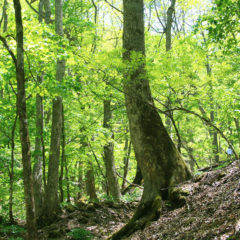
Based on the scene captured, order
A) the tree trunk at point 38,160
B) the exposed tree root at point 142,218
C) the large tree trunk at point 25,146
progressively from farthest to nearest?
the tree trunk at point 38,160, the exposed tree root at point 142,218, the large tree trunk at point 25,146

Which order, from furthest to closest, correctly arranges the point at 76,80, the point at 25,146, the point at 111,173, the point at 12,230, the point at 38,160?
the point at 111,173 < the point at 38,160 < the point at 76,80 < the point at 12,230 < the point at 25,146

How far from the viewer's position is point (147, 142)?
5.35 metres

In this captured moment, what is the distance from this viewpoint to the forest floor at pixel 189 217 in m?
2.77

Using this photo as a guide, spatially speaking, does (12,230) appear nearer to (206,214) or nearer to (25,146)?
(25,146)

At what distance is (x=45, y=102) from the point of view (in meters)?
8.09

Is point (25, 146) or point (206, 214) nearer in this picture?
Result: point (206, 214)

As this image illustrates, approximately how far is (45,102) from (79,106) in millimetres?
3013

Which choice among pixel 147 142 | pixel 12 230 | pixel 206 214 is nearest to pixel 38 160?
pixel 12 230

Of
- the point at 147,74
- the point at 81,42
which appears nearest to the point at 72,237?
the point at 147,74

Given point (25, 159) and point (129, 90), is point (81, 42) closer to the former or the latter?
point (129, 90)

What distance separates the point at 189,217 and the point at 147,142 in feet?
6.69

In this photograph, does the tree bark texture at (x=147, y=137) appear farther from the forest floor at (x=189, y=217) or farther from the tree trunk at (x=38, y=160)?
the tree trunk at (x=38, y=160)

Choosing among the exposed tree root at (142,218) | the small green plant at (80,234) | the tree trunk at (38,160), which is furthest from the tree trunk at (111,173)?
the exposed tree root at (142,218)

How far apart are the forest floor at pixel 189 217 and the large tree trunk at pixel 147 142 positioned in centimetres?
41
